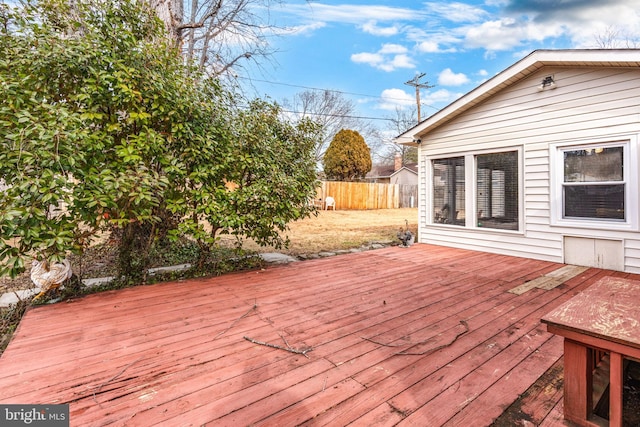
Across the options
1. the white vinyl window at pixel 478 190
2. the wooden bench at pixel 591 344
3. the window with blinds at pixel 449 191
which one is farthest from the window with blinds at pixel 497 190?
the wooden bench at pixel 591 344

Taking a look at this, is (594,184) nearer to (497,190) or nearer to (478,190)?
(497,190)

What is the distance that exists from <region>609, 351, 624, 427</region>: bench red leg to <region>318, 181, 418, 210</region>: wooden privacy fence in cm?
1425

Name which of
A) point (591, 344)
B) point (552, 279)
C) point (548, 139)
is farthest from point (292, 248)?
point (591, 344)

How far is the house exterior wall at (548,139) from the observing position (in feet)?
13.2

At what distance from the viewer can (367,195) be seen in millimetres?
17688

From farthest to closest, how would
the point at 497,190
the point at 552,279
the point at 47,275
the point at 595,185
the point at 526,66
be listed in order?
the point at 497,190, the point at 526,66, the point at 595,185, the point at 552,279, the point at 47,275

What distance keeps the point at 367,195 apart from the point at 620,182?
13684 mm

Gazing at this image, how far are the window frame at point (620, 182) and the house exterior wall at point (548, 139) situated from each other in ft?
0.04

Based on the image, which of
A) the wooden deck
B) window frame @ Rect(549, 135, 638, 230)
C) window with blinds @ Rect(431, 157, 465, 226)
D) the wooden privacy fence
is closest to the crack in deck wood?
the wooden deck

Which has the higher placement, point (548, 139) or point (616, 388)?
point (548, 139)

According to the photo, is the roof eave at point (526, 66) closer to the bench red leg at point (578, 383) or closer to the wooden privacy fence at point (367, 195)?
the bench red leg at point (578, 383)

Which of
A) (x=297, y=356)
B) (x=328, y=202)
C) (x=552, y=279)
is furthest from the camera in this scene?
(x=328, y=202)

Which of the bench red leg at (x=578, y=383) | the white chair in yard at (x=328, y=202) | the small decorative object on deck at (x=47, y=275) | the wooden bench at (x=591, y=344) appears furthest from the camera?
the white chair in yard at (x=328, y=202)

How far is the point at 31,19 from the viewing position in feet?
10.0
